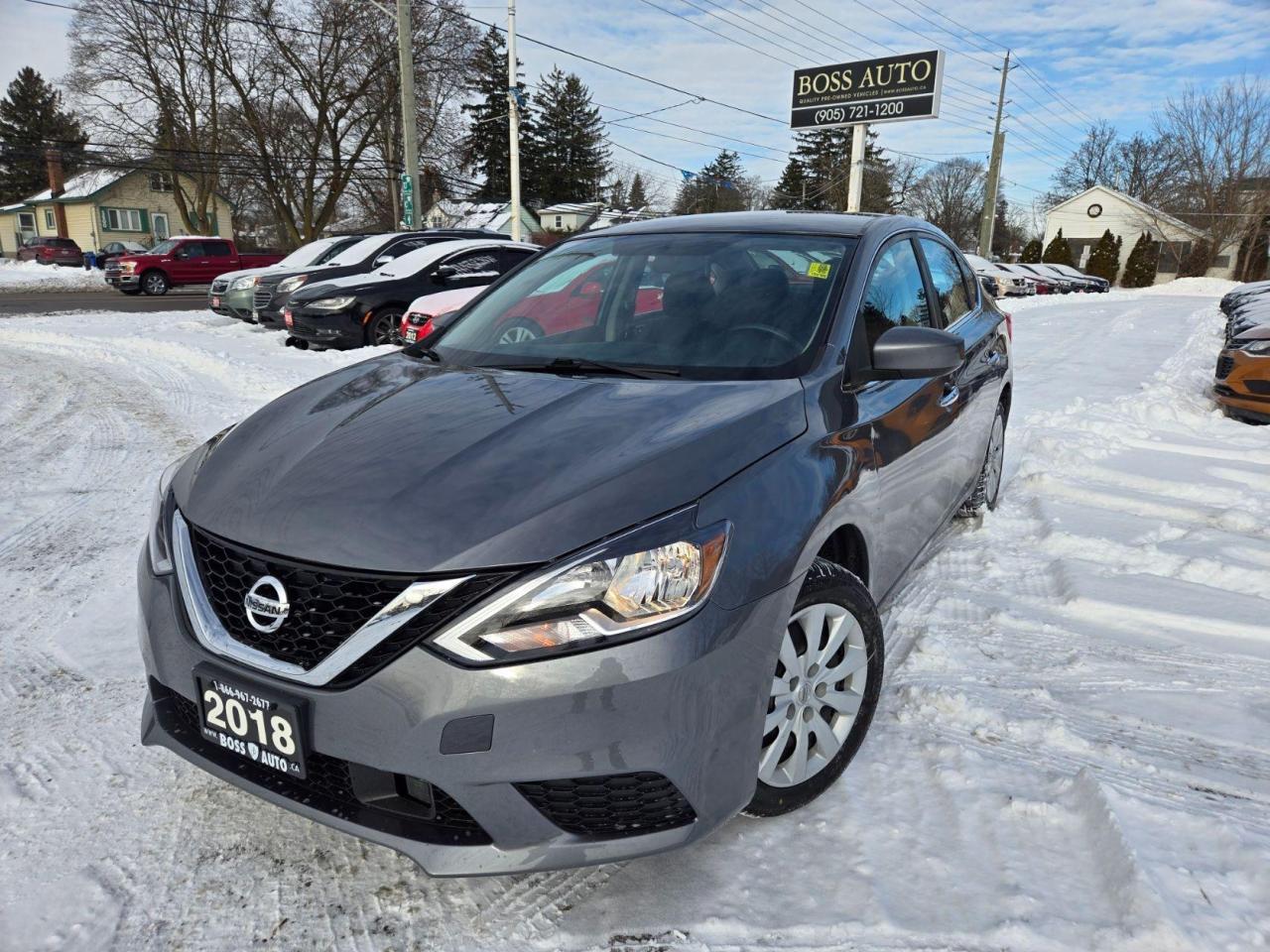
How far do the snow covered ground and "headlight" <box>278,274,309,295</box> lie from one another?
8.89m

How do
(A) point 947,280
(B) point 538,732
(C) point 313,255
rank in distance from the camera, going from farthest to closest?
(C) point 313,255, (A) point 947,280, (B) point 538,732

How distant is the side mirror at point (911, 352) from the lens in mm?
2662

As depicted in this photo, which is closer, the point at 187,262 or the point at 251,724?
the point at 251,724

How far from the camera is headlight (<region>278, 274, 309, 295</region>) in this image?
12.9 m

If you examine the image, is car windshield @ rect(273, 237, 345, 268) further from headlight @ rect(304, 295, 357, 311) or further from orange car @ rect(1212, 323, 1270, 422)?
orange car @ rect(1212, 323, 1270, 422)

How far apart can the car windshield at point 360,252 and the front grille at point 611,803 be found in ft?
42.5

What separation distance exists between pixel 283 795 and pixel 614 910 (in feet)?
2.58

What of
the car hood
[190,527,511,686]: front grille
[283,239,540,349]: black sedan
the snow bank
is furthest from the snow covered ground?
the snow bank

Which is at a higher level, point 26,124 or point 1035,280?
point 26,124

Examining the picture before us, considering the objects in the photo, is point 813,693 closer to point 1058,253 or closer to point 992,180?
point 992,180

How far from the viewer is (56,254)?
40781 mm

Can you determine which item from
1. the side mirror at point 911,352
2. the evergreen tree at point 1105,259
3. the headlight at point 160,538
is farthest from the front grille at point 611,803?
the evergreen tree at point 1105,259

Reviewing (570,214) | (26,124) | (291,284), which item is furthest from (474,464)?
(26,124)

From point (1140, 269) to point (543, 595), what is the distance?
59144 mm
